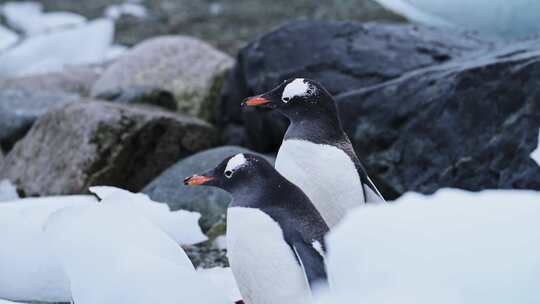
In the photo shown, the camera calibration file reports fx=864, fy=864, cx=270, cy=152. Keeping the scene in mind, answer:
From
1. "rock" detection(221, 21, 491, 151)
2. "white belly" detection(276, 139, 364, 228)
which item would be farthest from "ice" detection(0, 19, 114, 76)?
"white belly" detection(276, 139, 364, 228)

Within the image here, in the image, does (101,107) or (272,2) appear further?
(272,2)

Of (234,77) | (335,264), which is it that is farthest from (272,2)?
(335,264)

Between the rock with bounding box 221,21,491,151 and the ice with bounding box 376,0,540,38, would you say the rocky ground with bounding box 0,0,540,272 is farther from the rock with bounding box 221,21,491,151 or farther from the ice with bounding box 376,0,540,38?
the ice with bounding box 376,0,540,38

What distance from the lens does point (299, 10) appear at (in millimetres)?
14820

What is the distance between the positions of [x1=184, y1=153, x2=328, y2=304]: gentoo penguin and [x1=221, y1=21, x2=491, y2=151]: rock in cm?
277

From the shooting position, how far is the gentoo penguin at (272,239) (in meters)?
2.76

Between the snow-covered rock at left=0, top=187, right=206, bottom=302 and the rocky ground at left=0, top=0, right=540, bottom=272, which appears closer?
the snow-covered rock at left=0, top=187, right=206, bottom=302

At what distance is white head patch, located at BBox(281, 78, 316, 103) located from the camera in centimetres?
347

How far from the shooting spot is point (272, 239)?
2801 millimetres

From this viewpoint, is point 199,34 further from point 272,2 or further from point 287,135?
point 287,135

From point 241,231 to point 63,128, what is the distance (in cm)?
328

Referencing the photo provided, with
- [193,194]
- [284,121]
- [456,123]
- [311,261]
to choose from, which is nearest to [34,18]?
[284,121]

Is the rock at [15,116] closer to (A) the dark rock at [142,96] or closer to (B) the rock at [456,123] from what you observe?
(A) the dark rock at [142,96]

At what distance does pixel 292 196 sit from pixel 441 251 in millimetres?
782
